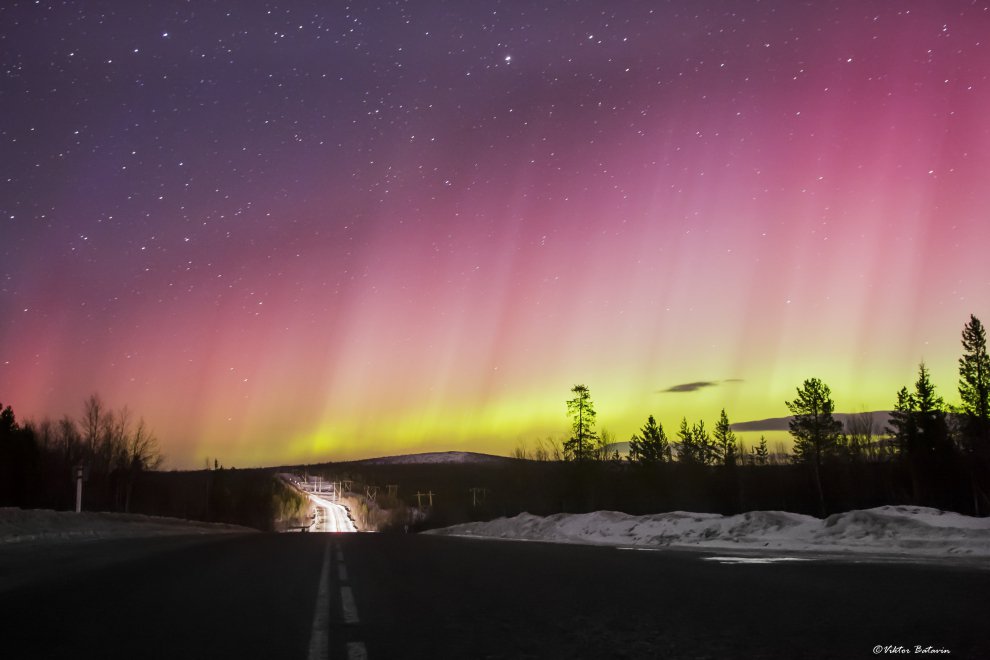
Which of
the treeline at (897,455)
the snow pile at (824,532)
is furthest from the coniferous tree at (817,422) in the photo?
the snow pile at (824,532)

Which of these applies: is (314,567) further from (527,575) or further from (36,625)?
(36,625)

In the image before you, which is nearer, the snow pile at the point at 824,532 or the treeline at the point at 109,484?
the snow pile at the point at 824,532

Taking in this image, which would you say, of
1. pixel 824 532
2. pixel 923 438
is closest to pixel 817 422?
pixel 923 438

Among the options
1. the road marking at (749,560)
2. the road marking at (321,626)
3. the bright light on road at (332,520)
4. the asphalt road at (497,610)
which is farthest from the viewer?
the bright light on road at (332,520)

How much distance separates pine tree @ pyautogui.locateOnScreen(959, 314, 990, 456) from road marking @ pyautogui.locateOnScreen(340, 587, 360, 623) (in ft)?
261

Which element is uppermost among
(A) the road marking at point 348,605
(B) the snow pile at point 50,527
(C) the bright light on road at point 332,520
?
(A) the road marking at point 348,605

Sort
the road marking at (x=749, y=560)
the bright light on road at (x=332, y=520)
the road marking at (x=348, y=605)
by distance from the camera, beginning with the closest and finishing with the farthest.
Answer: the road marking at (x=348, y=605)
the road marking at (x=749, y=560)
the bright light on road at (x=332, y=520)

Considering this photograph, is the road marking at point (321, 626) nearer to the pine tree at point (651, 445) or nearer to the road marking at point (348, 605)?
the road marking at point (348, 605)

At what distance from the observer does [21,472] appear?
8175 centimetres

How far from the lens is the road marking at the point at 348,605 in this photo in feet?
24.6

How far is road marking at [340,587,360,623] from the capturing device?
7.48m

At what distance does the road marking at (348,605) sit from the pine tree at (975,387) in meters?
79.7

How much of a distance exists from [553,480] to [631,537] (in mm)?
71408

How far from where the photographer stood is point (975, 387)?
74750mm
